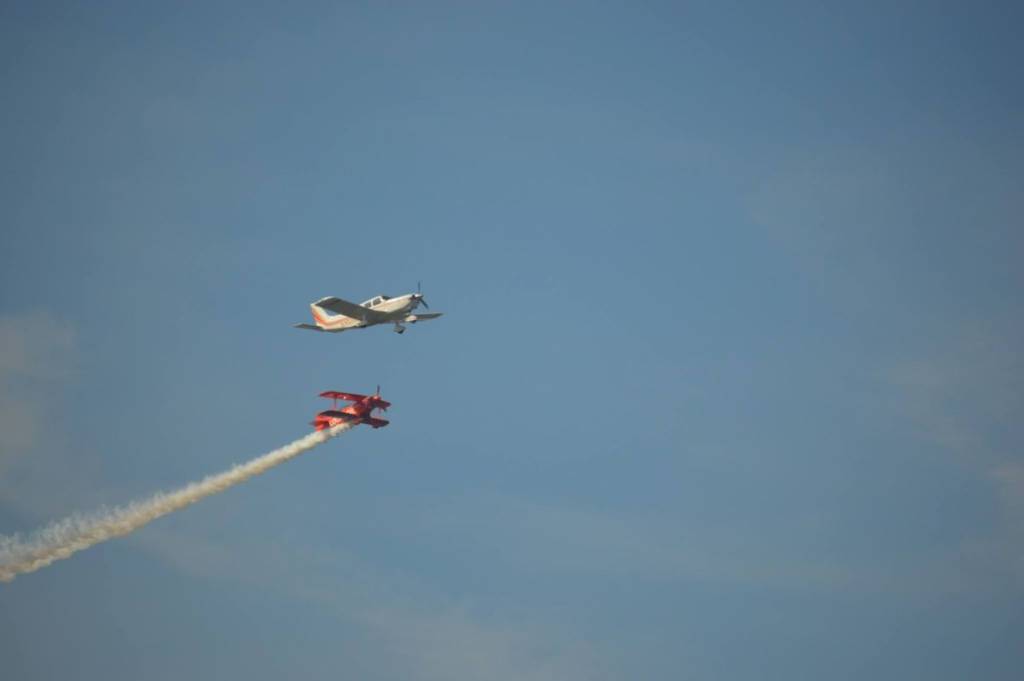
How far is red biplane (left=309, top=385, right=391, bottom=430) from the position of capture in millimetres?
87875

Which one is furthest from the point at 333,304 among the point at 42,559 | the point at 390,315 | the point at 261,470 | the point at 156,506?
the point at 42,559

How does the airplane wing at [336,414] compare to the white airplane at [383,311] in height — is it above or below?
below

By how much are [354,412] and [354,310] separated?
734cm

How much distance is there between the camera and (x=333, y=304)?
3529 inches

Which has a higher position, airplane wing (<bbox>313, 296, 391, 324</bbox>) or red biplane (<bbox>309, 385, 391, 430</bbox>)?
airplane wing (<bbox>313, 296, 391, 324</bbox>)

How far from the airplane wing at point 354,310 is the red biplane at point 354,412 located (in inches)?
231

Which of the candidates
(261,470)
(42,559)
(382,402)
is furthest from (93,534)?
(382,402)

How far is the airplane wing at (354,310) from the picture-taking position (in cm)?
8938

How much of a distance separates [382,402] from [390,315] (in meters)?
6.47

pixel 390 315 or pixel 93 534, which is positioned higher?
pixel 390 315

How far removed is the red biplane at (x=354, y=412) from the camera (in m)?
87.9

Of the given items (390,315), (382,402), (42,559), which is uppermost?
(390,315)

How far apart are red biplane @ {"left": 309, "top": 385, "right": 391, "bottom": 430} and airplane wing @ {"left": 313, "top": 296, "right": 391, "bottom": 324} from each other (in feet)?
19.2

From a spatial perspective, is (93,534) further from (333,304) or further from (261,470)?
(333,304)
